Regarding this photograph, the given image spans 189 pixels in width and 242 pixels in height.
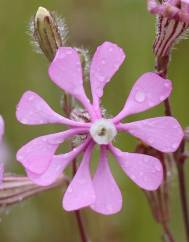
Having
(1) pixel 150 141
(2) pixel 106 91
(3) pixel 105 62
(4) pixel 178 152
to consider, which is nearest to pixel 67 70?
(3) pixel 105 62

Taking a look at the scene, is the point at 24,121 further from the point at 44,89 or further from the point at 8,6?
the point at 8,6

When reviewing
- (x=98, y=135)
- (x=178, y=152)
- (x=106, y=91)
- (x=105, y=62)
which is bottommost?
(x=106, y=91)

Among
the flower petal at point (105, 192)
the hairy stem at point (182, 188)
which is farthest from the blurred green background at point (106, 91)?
the flower petal at point (105, 192)

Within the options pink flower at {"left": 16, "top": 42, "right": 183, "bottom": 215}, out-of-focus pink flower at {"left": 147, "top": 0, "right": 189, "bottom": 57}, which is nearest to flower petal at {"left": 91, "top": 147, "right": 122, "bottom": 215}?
pink flower at {"left": 16, "top": 42, "right": 183, "bottom": 215}

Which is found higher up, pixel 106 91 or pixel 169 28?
pixel 169 28

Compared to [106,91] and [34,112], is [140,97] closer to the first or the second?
[34,112]

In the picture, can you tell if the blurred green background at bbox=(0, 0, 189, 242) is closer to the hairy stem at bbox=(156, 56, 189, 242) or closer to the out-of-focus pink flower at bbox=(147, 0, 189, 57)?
the hairy stem at bbox=(156, 56, 189, 242)
